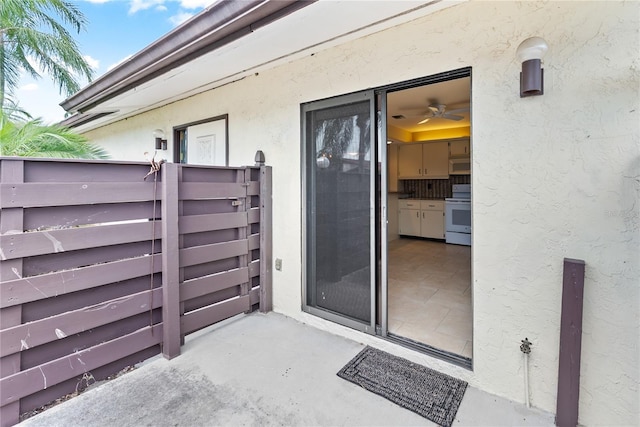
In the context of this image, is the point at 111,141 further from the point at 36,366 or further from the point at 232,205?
the point at 36,366

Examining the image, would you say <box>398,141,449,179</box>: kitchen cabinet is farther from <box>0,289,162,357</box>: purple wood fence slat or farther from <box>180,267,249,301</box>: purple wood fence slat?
<box>0,289,162,357</box>: purple wood fence slat

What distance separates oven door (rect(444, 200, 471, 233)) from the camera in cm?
629

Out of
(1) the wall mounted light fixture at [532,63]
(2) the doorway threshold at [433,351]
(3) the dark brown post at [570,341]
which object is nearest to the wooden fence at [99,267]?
(2) the doorway threshold at [433,351]

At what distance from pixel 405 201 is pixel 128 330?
6.57m

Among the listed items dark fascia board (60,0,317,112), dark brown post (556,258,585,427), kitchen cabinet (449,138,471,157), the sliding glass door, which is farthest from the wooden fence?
kitchen cabinet (449,138,471,157)

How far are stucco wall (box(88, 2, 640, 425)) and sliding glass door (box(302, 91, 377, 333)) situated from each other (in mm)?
457

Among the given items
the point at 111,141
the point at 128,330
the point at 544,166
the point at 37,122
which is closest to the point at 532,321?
the point at 544,166

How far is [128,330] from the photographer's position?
7.29 feet

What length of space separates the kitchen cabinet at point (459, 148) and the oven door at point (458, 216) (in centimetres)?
123

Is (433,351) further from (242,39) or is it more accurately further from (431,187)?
(431,187)

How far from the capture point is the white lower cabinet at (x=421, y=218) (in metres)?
7.10

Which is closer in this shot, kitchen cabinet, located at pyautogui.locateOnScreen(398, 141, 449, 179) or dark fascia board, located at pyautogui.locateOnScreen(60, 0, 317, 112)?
dark fascia board, located at pyautogui.locateOnScreen(60, 0, 317, 112)

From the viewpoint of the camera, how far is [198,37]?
2.32 meters

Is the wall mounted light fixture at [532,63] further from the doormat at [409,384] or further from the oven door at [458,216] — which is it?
the oven door at [458,216]
